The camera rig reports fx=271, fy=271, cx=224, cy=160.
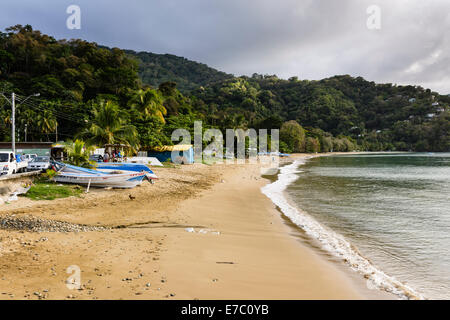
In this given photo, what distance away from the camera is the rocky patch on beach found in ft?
25.2

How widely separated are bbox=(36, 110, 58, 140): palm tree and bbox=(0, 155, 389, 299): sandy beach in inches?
1752

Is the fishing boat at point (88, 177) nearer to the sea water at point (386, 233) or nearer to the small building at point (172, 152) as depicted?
the sea water at point (386, 233)

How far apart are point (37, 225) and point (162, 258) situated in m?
4.28

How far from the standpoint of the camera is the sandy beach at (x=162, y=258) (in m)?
4.88

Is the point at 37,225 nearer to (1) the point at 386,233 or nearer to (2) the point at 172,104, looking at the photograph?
(1) the point at 386,233

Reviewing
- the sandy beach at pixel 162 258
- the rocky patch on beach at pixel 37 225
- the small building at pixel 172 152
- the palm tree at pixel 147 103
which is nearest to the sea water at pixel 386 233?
the sandy beach at pixel 162 258

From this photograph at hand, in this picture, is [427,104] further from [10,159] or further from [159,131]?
[10,159]

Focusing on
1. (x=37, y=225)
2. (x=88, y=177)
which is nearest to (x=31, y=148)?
(x=88, y=177)

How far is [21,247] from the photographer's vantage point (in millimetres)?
6402

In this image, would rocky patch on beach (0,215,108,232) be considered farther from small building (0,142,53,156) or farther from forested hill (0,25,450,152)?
small building (0,142,53,156)

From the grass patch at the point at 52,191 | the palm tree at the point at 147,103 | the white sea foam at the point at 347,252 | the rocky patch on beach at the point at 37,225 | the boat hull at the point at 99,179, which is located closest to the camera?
the white sea foam at the point at 347,252

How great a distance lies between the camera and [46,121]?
1870 inches

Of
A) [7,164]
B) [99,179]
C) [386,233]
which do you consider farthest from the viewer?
[7,164]

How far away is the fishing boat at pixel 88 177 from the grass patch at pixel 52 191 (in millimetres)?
489
